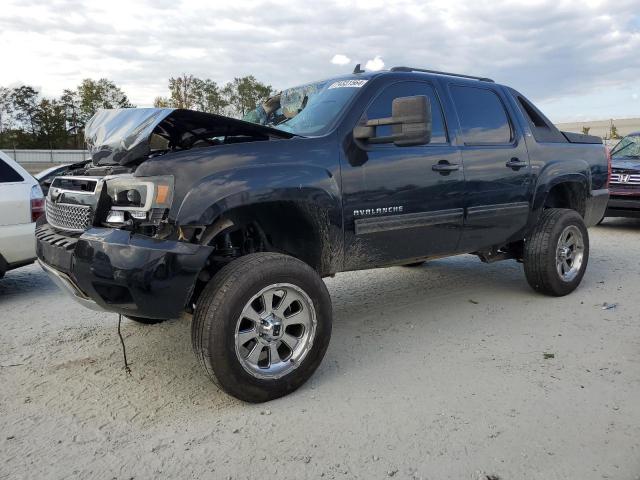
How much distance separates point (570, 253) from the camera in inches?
214

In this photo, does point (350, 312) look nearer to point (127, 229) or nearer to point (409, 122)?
point (409, 122)

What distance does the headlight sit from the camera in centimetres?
290

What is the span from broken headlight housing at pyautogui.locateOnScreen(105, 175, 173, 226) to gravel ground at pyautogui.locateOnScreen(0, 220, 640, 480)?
1092mm

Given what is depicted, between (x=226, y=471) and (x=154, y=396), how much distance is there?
0.95m

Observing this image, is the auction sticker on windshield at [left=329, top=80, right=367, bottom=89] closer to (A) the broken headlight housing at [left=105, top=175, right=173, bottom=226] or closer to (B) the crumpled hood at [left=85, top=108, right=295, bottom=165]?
(B) the crumpled hood at [left=85, top=108, right=295, bottom=165]

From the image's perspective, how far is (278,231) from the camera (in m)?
3.66

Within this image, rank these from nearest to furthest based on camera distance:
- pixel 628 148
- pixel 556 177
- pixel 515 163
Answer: pixel 515 163
pixel 556 177
pixel 628 148

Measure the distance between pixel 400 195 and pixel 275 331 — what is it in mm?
1384

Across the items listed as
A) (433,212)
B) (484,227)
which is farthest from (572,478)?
(484,227)

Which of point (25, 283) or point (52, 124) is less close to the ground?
point (52, 124)

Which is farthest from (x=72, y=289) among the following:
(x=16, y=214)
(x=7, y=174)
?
(x=7, y=174)

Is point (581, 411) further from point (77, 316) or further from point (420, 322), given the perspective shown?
point (77, 316)

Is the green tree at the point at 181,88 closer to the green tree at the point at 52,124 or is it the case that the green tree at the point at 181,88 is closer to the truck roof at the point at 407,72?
the green tree at the point at 52,124

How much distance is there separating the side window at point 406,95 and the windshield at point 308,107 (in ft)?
0.59
